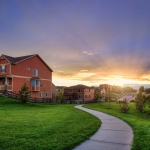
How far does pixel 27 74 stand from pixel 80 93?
3187 centimetres

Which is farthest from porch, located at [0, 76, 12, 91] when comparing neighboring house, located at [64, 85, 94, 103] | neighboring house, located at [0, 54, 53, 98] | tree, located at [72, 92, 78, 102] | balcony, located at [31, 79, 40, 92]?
tree, located at [72, 92, 78, 102]

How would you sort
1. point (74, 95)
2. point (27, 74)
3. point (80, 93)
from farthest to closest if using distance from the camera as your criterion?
point (74, 95) < point (80, 93) < point (27, 74)

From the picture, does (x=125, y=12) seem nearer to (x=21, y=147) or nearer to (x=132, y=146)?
(x=132, y=146)

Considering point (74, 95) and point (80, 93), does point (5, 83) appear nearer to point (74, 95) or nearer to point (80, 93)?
point (80, 93)

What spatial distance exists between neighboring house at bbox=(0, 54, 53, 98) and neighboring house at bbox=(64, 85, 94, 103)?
23.3m

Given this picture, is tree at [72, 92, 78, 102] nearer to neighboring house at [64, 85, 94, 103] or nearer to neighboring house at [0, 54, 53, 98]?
neighboring house at [64, 85, 94, 103]

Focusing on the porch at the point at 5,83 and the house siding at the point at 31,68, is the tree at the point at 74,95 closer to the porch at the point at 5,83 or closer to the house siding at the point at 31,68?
the house siding at the point at 31,68

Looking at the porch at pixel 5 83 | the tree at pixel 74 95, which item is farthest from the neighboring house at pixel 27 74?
the tree at pixel 74 95

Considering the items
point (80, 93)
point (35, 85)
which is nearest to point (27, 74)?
point (35, 85)

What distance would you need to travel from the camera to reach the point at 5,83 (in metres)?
36.0

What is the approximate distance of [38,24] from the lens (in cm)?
2014

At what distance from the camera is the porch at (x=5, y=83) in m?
35.0

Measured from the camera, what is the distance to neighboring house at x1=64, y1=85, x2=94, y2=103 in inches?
2615

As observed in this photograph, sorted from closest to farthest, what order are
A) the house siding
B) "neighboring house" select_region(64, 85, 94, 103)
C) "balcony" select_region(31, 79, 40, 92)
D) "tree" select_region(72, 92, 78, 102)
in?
1. the house siding
2. "balcony" select_region(31, 79, 40, 92)
3. "neighboring house" select_region(64, 85, 94, 103)
4. "tree" select_region(72, 92, 78, 102)
